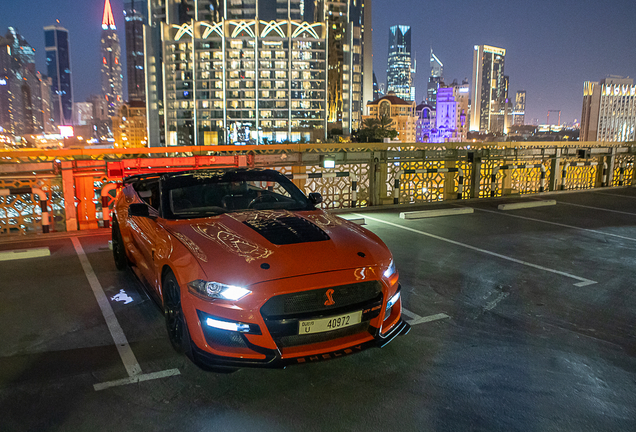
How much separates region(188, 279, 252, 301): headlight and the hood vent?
58 centimetres

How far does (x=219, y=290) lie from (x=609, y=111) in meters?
215

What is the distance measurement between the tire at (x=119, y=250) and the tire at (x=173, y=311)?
8.40 feet

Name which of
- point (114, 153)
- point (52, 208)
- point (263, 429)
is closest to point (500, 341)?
point (263, 429)

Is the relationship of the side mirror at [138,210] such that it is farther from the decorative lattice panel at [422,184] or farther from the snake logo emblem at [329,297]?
Answer: the decorative lattice panel at [422,184]

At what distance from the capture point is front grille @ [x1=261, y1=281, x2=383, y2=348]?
321 cm

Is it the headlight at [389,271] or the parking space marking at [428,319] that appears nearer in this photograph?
the headlight at [389,271]

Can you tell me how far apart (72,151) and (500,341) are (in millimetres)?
8269

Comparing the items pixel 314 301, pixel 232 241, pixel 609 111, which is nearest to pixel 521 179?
pixel 232 241

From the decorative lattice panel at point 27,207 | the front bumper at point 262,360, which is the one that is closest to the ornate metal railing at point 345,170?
the decorative lattice panel at point 27,207

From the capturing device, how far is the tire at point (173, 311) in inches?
147

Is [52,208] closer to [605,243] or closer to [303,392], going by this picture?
[303,392]

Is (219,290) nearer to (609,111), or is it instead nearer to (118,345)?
(118,345)

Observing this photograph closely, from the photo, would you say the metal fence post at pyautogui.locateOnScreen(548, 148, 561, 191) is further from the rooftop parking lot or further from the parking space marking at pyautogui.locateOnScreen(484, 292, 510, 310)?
the parking space marking at pyautogui.locateOnScreen(484, 292, 510, 310)

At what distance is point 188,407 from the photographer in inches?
124
